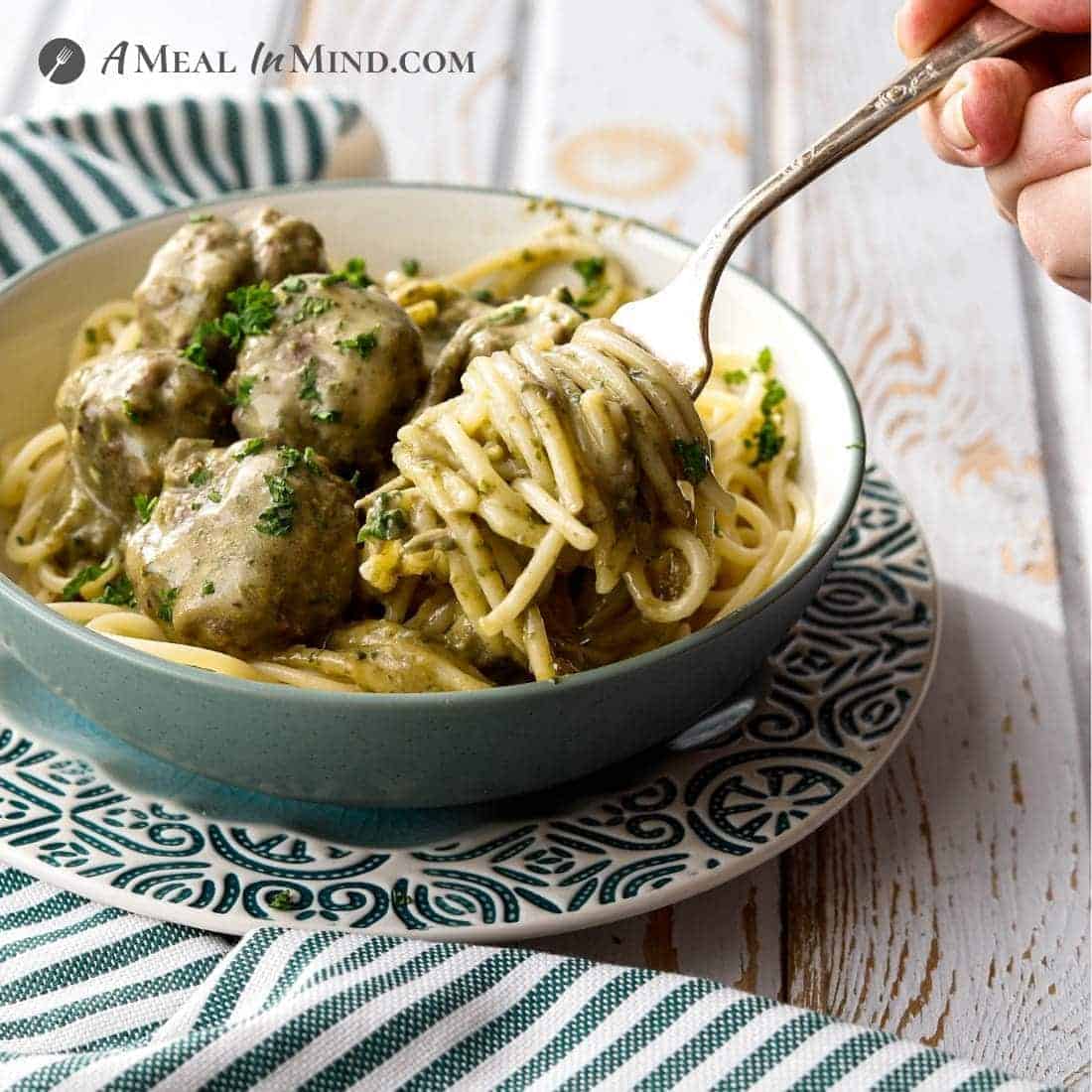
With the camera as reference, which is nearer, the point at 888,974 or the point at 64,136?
the point at 888,974

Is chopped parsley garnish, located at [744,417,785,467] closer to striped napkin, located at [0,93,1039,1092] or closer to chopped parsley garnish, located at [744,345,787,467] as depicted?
chopped parsley garnish, located at [744,345,787,467]

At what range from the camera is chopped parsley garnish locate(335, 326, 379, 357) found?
4234 mm

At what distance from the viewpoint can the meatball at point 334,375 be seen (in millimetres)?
4219

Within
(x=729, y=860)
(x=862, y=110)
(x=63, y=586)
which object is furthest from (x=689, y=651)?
(x=63, y=586)

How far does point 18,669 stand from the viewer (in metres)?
4.48

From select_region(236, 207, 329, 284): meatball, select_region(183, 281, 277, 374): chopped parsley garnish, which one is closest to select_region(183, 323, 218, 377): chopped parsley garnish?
select_region(183, 281, 277, 374): chopped parsley garnish

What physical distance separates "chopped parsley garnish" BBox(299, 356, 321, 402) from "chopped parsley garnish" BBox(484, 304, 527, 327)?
66 centimetres

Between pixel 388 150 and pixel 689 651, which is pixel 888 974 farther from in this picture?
pixel 388 150

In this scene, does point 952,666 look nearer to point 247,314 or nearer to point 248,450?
point 248,450

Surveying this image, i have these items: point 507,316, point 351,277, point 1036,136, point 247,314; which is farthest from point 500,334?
point 1036,136

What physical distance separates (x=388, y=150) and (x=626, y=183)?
121 centimetres

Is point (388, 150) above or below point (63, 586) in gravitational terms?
above

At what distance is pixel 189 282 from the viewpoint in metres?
4.67

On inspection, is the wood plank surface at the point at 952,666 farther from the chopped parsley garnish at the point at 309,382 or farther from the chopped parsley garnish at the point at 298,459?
the chopped parsley garnish at the point at 309,382
